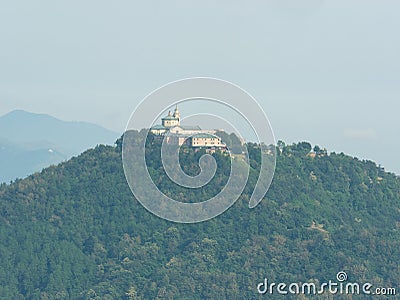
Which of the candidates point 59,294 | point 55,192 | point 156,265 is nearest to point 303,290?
point 156,265

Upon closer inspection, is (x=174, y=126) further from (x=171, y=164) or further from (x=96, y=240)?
(x=96, y=240)

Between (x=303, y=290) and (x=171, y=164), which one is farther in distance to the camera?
(x=171, y=164)

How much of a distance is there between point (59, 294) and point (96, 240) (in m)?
6.25

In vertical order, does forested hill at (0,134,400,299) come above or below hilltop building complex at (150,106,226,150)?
below

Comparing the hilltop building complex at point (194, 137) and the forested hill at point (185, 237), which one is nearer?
the forested hill at point (185, 237)

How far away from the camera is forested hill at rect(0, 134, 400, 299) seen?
65312 millimetres

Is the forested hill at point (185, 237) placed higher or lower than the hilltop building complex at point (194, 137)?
lower

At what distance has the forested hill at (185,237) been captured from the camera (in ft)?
214

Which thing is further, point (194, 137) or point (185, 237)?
point (194, 137)

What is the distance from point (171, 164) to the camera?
7562 cm

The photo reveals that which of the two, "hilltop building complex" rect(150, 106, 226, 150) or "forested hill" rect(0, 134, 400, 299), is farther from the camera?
"hilltop building complex" rect(150, 106, 226, 150)

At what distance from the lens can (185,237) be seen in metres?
70.9

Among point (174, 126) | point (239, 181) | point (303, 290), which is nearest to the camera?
point (303, 290)

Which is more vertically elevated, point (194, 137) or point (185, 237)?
point (194, 137)
